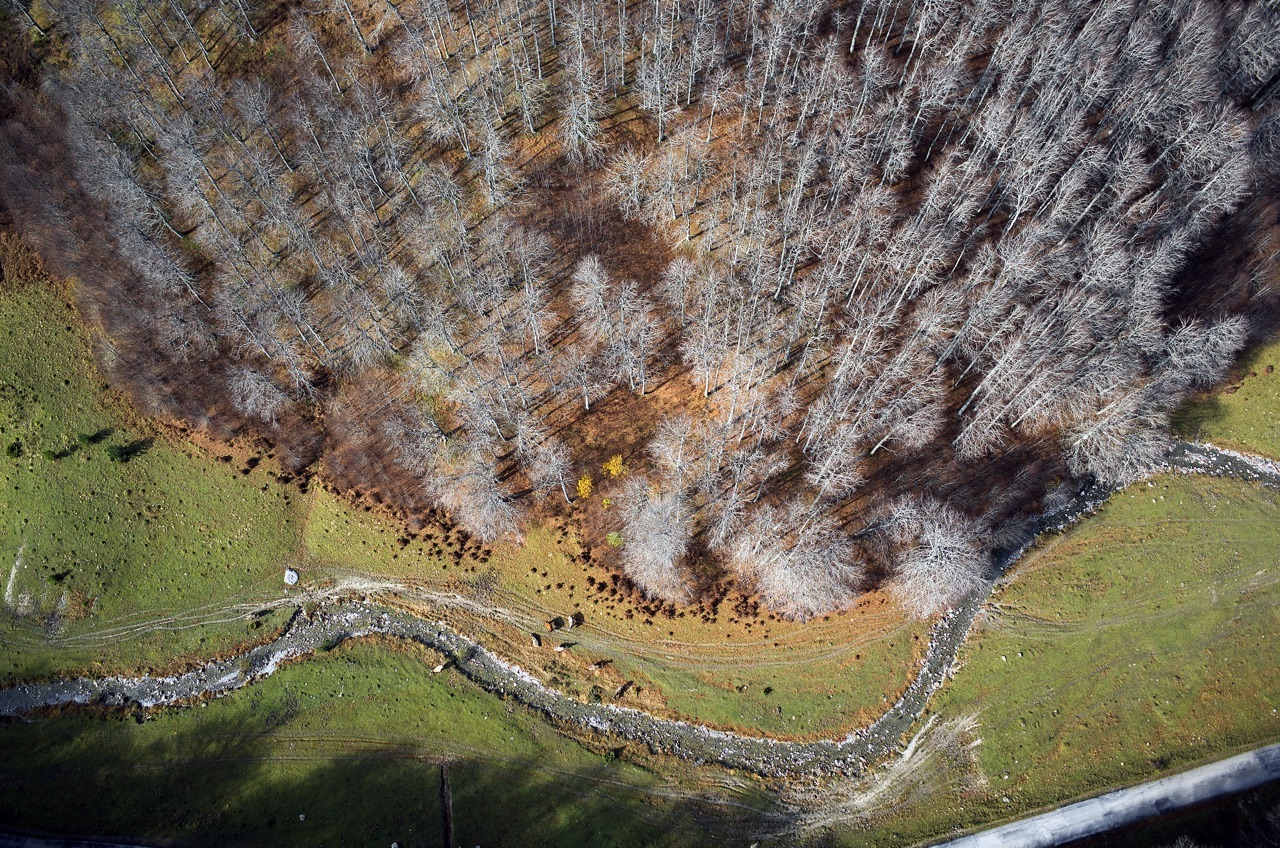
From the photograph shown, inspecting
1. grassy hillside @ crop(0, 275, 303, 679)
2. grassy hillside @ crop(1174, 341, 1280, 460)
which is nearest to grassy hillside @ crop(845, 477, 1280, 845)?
grassy hillside @ crop(1174, 341, 1280, 460)

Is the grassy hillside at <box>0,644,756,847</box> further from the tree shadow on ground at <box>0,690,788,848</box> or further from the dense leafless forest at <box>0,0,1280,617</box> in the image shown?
the dense leafless forest at <box>0,0,1280,617</box>

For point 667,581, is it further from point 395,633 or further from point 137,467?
point 137,467

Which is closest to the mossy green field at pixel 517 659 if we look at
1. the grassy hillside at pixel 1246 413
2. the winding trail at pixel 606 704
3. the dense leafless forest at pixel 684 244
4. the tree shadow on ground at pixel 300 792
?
the tree shadow on ground at pixel 300 792

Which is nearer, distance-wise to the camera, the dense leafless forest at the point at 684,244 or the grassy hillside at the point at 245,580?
the grassy hillside at the point at 245,580

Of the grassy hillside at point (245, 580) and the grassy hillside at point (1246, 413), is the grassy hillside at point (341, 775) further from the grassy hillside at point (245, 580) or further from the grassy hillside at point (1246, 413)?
the grassy hillside at point (1246, 413)

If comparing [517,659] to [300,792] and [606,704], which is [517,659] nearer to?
[606,704]

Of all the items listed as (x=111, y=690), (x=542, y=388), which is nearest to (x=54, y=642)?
(x=111, y=690)

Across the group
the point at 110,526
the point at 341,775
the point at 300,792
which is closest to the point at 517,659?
the point at 341,775
